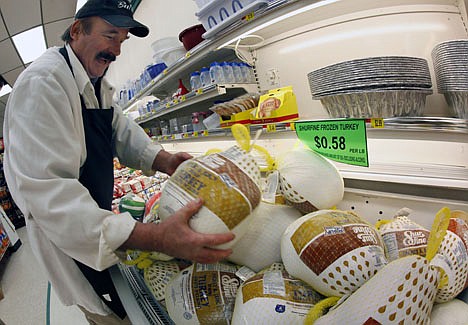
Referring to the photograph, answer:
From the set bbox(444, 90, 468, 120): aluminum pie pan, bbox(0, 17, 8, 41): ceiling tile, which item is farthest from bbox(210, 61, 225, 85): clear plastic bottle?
bbox(0, 17, 8, 41): ceiling tile

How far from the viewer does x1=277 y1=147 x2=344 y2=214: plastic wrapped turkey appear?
2.98 feet

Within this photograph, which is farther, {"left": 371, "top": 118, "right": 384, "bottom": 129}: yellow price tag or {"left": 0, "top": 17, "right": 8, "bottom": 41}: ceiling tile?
{"left": 0, "top": 17, "right": 8, "bottom": 41}: ceiling tile

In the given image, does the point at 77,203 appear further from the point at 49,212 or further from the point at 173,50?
the point at 173,50

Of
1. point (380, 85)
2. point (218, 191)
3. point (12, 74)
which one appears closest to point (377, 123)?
point (380, 85)

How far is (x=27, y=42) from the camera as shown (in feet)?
21.9

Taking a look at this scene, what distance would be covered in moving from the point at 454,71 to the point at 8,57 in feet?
32.3

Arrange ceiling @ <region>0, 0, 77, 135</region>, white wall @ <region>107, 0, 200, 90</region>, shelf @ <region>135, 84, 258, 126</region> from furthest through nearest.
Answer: ceiling @ <region>0, 0, 77, 135</region>
white wall @ <region>107, 0, 200, 90</region>
shelf @ <region>135, 84, 258, 126</region>

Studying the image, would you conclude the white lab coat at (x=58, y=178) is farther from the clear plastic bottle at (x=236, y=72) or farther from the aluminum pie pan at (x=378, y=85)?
the clear plastic bottle at (x=236, y=72)

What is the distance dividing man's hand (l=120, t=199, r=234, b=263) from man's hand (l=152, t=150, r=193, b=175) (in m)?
0.68

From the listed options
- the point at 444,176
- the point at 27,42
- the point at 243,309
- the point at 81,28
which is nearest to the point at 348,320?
the point at 243,309

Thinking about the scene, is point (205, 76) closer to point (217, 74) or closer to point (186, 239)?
point (217, 74)

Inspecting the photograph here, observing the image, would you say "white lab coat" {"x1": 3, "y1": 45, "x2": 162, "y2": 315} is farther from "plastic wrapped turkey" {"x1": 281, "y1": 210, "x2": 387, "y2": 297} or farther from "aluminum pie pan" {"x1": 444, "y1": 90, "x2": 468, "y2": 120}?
"aluminum pie pan" {"x1": 444, "y1": 90, "x2": 468, "y2": 120}

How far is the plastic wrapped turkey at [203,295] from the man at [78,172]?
6.0 inches

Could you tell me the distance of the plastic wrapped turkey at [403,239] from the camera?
750 millimetres
